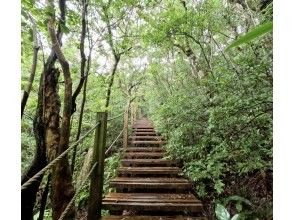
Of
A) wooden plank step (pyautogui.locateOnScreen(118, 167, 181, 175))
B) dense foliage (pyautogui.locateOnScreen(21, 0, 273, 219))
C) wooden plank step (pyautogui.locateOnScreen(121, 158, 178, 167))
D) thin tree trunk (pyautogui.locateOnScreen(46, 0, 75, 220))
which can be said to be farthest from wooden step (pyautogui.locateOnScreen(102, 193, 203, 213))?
wooden plank step (pyautogui.locateOnScreen(121, 158, 178, 167))

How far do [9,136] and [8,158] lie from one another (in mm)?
86

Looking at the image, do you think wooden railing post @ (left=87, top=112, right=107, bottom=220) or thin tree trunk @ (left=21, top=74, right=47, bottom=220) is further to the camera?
thin tree trunk @ (left=21, top=74, right=47, bottom=220)

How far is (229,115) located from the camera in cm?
439

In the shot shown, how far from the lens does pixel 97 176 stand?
3818 mm

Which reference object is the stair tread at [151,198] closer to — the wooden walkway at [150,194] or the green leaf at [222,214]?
the wooden walkway at [150,194]

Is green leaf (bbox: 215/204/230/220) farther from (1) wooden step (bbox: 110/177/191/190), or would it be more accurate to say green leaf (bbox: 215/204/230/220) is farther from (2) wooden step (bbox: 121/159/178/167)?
(2) wooden step (bbox: 121/159/178/167)

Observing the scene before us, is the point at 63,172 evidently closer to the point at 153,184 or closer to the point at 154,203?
the point at 154,203

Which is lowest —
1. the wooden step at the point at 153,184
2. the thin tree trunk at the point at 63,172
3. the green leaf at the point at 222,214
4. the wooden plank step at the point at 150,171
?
the wooden step at the point at 153,184

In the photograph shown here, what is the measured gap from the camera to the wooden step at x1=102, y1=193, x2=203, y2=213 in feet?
13.4

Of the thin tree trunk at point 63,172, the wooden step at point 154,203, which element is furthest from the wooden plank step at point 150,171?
the thin tree trunk at point 63,172

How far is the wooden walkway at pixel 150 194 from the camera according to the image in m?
4.10

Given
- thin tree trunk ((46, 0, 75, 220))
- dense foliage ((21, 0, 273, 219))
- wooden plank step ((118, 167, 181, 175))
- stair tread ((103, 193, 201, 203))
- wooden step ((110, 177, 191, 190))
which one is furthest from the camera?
wooden plank step ((118, 167, 181, 175))

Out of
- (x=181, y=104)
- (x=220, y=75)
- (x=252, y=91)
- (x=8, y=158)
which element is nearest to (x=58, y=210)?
(x=8, y=158)
